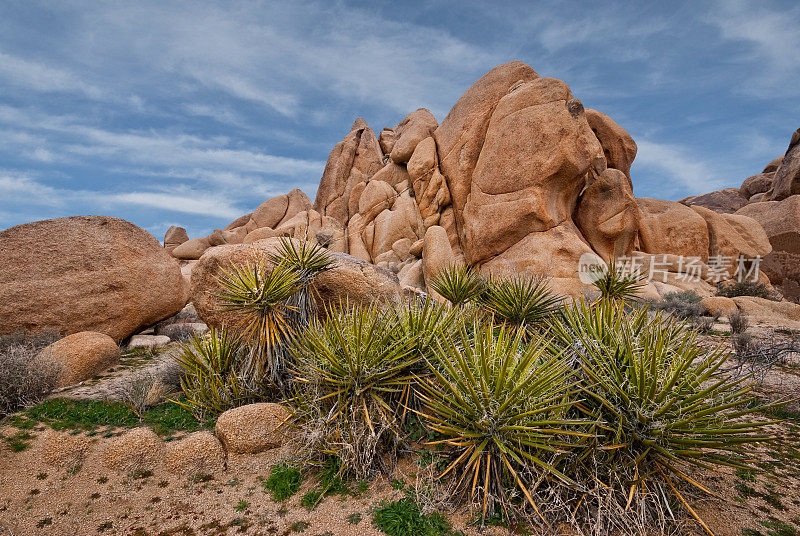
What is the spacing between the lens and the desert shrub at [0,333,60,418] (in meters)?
6.08

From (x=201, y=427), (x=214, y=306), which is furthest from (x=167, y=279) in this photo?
(x=201, y=427)

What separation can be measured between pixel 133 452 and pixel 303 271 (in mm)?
3344

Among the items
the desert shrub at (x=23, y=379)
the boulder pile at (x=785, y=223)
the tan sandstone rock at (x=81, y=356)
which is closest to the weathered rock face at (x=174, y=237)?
the tan sandstone rock at (x=81, y=356)

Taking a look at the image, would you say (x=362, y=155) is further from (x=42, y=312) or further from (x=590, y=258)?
(x=42, y=312)

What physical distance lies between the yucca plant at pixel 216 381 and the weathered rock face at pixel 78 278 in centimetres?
534

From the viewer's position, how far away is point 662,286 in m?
18.3

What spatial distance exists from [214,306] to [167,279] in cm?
466

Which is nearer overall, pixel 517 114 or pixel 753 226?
pixel 517 114

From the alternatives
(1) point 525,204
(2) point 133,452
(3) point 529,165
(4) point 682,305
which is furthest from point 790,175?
(2) point 133,452

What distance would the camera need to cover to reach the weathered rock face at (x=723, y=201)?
38.0m

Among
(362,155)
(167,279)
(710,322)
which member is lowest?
(710,322)

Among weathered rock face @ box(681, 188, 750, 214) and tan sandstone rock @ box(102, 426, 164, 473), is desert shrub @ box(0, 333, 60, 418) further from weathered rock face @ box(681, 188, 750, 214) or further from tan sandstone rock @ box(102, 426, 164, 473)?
weathered rock face @ box(681, 188, 750, 214)

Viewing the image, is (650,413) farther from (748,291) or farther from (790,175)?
(790,175)

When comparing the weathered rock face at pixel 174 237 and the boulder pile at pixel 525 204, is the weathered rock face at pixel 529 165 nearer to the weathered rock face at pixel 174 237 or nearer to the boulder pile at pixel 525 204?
the boulder pile at pixel 525 204
